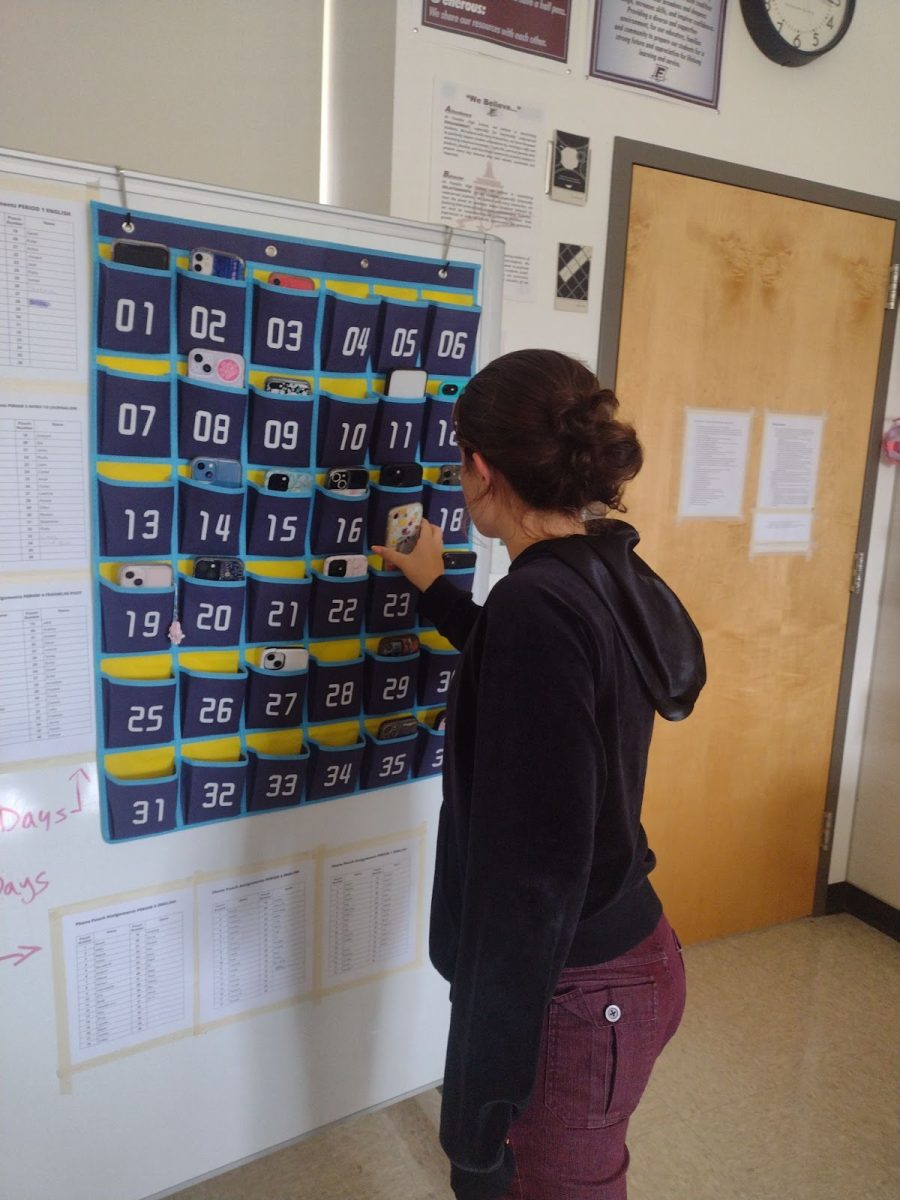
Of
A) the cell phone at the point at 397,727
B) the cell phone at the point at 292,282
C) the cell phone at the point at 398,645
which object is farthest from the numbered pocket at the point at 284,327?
the cell phone at the point at 397,727

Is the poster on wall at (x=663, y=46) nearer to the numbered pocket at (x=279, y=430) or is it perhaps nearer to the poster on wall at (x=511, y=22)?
the poster on wall at (x=511, y=22)

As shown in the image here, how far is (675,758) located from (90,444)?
1729 millimetres

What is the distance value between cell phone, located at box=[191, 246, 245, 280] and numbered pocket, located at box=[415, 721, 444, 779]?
2.49ft

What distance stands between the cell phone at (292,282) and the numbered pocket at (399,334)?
0.12m

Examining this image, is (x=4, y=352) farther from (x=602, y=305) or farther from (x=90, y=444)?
(x=602, y=305)

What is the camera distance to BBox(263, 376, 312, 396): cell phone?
3.89 ft

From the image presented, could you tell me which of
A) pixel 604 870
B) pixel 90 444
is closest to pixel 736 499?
pixel 604 870

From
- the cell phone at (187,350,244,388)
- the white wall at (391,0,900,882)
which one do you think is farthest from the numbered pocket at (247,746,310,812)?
the white wall at (391,0,900,882)

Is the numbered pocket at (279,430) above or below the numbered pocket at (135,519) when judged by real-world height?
above

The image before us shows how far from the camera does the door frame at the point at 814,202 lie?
1904 millimetres

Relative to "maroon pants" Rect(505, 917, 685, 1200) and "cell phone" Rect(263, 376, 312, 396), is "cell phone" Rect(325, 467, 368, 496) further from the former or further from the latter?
"maroon pants" Rect(505, 917, 685, 1200)

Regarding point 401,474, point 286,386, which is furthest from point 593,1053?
point 286,386

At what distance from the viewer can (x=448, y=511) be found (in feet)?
4.60

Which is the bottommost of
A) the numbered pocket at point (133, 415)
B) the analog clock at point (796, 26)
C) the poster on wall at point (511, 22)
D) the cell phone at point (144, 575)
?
the cell phone at point (144, 575)
